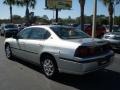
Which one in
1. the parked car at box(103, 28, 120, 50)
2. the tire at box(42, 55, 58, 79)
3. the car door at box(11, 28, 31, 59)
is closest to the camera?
the tire at box(42, 55, 58, 79)

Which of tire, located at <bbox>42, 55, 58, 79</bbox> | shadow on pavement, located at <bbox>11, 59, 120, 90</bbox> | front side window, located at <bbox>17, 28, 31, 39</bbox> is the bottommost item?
shadow on pavement, located at <bbox>11, 59, 120, 90</bbox>

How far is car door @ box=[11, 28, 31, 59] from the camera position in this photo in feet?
29.9

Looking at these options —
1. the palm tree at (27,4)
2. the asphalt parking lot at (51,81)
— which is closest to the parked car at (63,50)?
the asphalt parking lot at (51,81)

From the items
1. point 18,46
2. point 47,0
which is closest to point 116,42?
point 18,46

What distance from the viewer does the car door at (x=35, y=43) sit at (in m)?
8.10

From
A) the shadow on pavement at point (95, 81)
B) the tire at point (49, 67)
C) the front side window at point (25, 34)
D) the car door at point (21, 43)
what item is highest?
the front side window at point (25, 34)

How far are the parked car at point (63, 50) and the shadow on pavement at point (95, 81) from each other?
38 cm

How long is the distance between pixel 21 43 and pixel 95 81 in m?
3.21

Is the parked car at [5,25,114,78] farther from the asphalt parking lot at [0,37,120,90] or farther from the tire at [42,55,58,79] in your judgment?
the asphalt parking lot at [0,37,120,90]

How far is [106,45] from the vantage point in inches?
298

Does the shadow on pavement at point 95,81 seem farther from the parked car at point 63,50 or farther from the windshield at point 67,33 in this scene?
the windshield at point 67,33

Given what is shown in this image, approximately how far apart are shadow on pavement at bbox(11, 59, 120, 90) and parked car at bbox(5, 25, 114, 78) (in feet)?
1.26

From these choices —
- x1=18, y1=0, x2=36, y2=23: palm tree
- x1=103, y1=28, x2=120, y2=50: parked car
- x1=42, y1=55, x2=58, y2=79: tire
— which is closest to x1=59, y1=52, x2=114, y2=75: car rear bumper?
x1=42, y1=55, x2=58, y2=79: tire

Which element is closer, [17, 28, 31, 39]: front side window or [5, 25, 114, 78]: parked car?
[5, 25, 114, 78]: parked car
